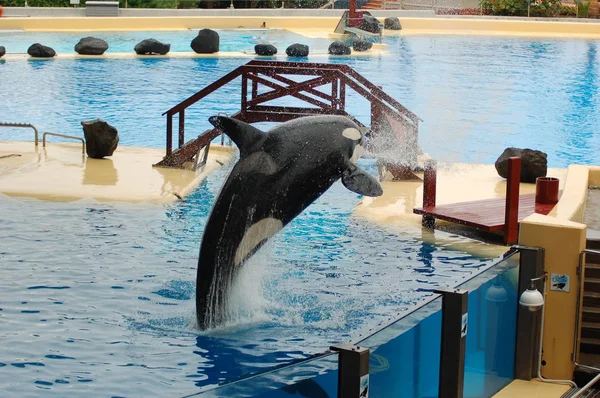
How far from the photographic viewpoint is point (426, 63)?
109 ft

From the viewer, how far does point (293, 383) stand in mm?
4941

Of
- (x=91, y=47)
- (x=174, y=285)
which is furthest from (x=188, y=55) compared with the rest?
(x=174, y=285)

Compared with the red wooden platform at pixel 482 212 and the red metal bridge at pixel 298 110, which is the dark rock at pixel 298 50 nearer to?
the red metal bridge at pixel 298 110

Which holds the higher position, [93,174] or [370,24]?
[370,24]

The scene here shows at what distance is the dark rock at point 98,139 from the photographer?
17109mm

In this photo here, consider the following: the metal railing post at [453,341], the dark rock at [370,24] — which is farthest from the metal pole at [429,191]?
the dark rock at [370,24]

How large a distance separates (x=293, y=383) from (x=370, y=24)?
115 feet

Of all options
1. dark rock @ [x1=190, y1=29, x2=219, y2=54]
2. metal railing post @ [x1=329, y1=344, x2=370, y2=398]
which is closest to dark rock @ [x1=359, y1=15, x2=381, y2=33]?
dark rock @ [x1=190, y1=29, x2=219, y2=54]

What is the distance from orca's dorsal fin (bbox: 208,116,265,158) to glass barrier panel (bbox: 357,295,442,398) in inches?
108

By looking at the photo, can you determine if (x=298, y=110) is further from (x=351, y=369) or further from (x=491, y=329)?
(x=351, y=369)

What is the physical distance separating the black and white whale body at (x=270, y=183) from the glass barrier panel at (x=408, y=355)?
8.55 ft

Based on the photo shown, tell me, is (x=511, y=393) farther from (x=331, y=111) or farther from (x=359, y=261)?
Answer: (x=331, y=111)

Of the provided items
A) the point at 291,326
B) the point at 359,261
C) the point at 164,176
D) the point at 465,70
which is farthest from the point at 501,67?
the point at 291,326

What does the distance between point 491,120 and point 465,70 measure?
27.7ft
